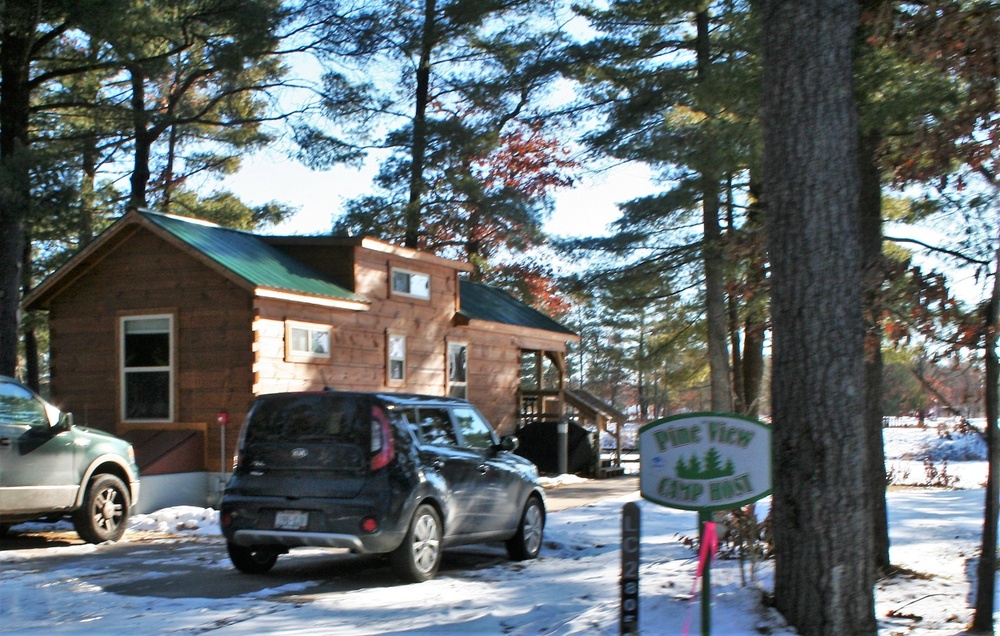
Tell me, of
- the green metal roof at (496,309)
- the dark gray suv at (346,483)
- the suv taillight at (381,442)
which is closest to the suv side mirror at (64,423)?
the dark gray suv at (346,483)

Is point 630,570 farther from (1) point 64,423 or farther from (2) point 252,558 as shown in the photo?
(1) point 64,423

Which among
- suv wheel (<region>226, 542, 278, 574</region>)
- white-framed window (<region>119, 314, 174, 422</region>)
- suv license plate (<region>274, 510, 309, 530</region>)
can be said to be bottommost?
suv wheel (<region>226, 542, 278, 574</region>)

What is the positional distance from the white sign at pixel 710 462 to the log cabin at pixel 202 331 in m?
10.7

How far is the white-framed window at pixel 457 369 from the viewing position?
75.1 feet

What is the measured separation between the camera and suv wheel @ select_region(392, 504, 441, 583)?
9.88 meters

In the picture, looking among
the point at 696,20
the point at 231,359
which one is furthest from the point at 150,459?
the point at 696,20

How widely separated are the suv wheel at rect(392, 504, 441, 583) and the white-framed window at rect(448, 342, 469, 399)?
40.6ft

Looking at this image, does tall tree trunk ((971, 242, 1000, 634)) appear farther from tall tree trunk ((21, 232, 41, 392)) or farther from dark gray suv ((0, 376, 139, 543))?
tall tree trunk ((21, 232, 41, 392))

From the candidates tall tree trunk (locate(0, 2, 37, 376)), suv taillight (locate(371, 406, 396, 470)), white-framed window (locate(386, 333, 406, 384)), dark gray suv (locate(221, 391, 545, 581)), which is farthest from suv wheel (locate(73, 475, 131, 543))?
tall tree trunk (locate(0, 2, 37, 376))

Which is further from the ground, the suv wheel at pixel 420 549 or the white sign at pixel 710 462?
the white sign at pixel 710 462

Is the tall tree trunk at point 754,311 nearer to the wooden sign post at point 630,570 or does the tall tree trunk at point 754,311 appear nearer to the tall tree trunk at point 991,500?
the tall tree trunk at point 991,500

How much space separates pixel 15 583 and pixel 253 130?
1892 centimetres

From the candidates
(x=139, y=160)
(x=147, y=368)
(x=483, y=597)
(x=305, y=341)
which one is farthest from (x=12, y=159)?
(x=483, y=597)

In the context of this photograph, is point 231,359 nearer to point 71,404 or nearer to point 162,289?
point 162,289
